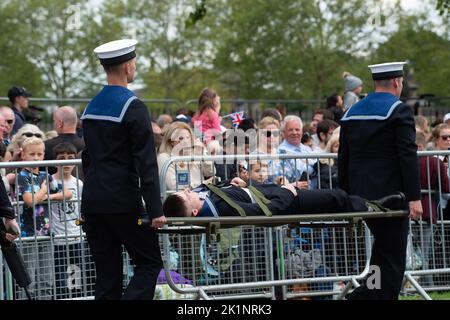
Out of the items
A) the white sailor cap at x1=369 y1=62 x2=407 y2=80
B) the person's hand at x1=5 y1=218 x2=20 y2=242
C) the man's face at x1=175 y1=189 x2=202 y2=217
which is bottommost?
the person's hand at x1=5 y1=218 x2=20 y2=242

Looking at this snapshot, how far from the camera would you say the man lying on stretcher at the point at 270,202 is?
8.30 metres

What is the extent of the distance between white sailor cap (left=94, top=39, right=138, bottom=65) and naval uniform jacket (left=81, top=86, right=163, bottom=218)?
0.20 metres

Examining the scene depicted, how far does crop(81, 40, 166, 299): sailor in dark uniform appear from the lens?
7.64 m

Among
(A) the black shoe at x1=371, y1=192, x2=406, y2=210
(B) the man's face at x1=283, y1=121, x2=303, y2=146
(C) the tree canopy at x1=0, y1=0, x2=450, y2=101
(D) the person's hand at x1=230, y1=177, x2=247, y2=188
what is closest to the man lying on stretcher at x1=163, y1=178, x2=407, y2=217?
(A) the black shoe at x1=371, y1=192, x2=406, y2=210

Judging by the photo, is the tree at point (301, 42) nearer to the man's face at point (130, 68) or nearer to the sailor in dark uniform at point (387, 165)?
the sailor in dark uniform at point (387, 165)

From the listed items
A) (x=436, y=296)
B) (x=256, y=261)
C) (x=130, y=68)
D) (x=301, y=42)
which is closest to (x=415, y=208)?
(x=256, y=261)

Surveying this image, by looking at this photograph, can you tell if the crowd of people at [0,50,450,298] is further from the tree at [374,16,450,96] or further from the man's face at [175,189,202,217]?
the tree at [374,16,450,96]

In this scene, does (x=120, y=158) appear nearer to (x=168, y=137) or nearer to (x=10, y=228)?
(x=10, y=228)

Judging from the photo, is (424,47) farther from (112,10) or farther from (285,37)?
(112,10)

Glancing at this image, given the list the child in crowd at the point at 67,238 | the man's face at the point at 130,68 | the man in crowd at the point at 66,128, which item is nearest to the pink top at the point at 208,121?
the man in crowd at the point at 66,128

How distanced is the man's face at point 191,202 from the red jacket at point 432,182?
299 cm

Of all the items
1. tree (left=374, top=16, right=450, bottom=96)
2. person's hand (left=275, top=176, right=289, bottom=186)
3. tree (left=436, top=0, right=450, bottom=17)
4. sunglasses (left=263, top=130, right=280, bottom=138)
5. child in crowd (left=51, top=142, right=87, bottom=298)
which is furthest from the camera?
tree (left=374, top=16, right=450, bottom=96)

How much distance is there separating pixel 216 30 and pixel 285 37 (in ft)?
16.9
